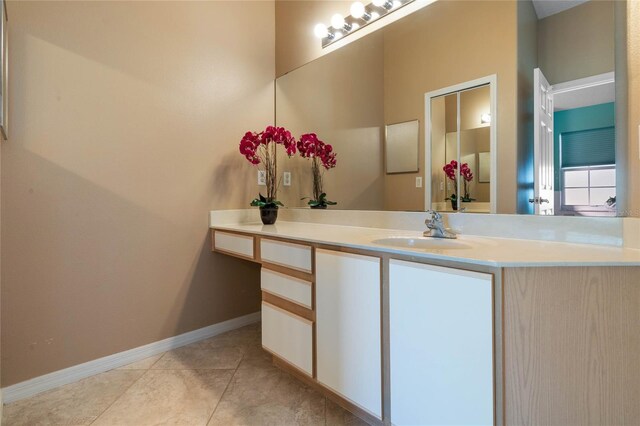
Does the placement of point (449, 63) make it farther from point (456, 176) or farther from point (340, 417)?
point (340, 417)

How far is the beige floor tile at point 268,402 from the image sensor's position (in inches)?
50.8

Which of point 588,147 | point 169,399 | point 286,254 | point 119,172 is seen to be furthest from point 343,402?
point 119,172

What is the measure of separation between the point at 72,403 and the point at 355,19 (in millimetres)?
2491

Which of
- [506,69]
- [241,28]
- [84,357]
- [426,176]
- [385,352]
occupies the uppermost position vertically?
[241,28]

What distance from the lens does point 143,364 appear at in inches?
69.7

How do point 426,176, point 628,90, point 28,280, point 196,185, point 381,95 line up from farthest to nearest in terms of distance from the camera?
point 196,185 < point 381,95 < point 426,176 < point 28,280 < point 628,90

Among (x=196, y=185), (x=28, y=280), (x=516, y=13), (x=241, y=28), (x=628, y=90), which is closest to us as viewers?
(x=628, y=90)

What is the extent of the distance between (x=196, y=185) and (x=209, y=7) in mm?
1189

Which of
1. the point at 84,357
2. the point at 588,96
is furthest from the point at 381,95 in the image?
the point at 84,357

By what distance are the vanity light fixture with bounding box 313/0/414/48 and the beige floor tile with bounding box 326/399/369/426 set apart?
203 cm

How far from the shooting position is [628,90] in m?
1.07

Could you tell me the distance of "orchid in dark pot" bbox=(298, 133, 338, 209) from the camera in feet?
6.89

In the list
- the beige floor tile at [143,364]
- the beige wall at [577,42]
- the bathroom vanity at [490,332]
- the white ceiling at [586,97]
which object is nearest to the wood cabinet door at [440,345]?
the bathroom vanity at [490,332]

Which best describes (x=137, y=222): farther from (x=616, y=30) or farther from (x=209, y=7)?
(x=616, y=30)
